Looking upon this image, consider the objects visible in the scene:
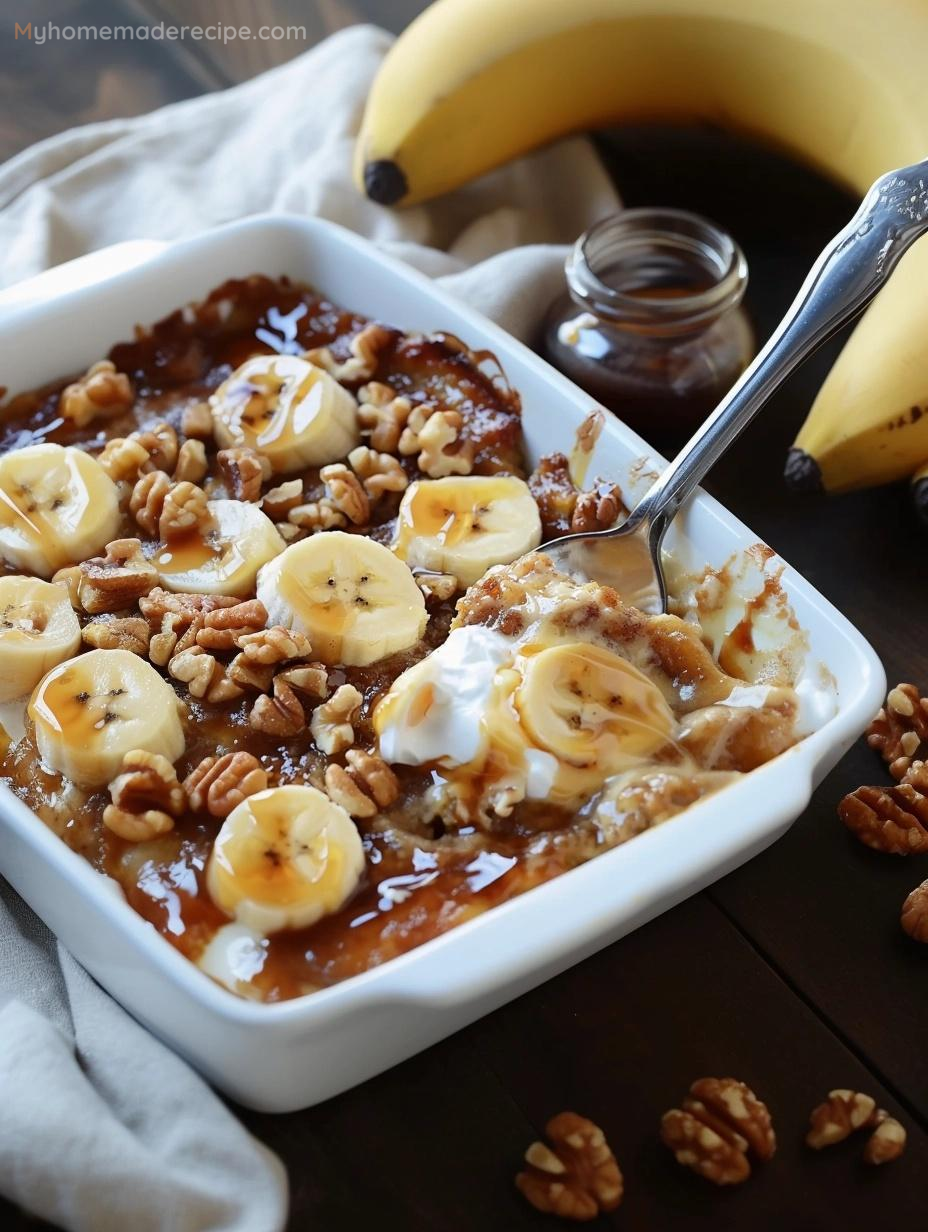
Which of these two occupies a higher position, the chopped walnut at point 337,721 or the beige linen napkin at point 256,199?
the beige linen napkin at point 256,199

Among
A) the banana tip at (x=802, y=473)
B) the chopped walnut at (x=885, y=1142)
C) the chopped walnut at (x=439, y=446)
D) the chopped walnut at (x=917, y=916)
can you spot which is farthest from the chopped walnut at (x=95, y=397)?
the chopped walnut at (x=885, y=1142)

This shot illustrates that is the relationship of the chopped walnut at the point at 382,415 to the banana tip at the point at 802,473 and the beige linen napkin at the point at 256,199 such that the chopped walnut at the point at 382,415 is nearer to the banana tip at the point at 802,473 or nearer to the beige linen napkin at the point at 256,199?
the beige linen napkin at the point at 256,199

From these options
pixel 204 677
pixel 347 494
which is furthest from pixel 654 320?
pixel 204 677

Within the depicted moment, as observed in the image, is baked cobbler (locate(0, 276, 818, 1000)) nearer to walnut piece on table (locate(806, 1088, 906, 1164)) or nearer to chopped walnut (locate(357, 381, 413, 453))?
chopped walnut (locate(357, 381, 413, 453))

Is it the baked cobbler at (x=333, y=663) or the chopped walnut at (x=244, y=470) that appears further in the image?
the chopped walnut at (x=244, y=470)

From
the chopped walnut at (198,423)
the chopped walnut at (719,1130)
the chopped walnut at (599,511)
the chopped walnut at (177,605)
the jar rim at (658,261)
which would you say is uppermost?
the jar rim at (658,261)

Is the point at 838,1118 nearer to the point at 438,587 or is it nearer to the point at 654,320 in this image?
the point at 438,587

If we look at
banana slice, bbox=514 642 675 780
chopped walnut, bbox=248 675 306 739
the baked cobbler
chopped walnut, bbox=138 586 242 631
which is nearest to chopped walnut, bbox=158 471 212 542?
the baked cobbler
